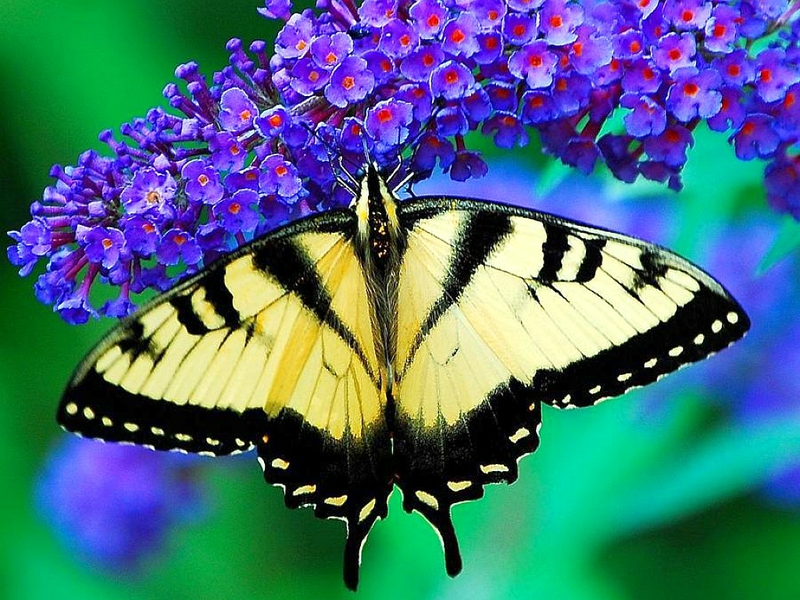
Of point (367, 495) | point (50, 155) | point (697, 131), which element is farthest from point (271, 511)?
point (697, 131)

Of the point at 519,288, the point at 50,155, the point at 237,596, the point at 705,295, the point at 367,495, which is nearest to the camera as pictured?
the point at 705,295

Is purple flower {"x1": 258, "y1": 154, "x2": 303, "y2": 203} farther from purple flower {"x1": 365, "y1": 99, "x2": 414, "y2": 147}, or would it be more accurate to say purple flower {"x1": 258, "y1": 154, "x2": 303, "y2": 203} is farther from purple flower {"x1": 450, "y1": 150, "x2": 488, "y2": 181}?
purple flower {"x1": 450, "y1": 150, "x2": 488, "y2": 181}

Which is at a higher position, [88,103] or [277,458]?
[88,103]

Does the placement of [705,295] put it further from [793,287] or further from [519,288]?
[793,287]

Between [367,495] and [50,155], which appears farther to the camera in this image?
[50,155]

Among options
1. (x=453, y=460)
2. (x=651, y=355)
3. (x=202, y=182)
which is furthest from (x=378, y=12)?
(x=453, y=460)

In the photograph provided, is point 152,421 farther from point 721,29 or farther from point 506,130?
point 721,29

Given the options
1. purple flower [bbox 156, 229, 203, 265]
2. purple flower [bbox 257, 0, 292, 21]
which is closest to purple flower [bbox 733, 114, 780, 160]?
purple flower [bbox 257, 0, 292, 21]
